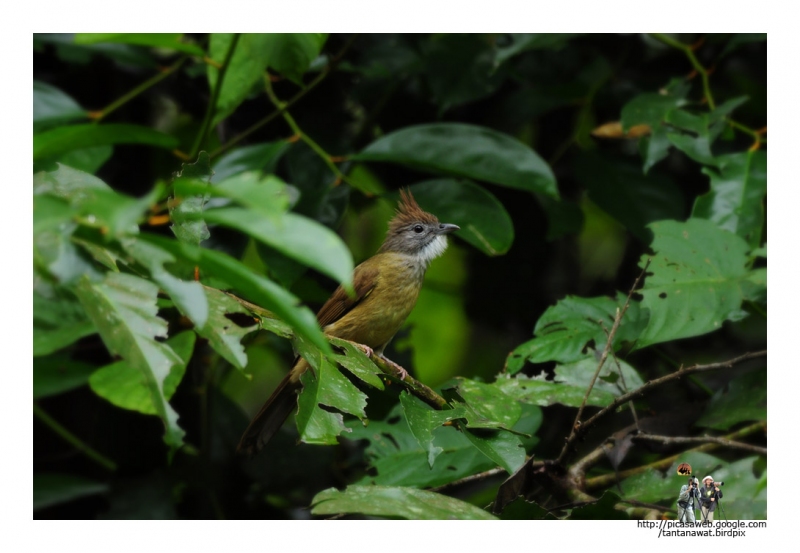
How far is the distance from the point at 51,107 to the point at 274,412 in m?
1.72

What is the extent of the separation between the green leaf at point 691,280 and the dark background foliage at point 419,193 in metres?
0.45

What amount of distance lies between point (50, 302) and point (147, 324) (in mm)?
1871

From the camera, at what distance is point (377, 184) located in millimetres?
4152

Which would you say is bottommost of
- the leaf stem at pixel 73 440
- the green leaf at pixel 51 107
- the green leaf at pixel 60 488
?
the green leaf at pixel 60 488

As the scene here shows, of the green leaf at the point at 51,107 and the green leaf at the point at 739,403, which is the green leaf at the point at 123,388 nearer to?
the green leaf at the point at 51,107

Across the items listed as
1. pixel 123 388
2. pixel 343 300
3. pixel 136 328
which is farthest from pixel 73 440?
pixel 136 328

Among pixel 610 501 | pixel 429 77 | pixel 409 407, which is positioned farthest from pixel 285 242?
pixel 429 77

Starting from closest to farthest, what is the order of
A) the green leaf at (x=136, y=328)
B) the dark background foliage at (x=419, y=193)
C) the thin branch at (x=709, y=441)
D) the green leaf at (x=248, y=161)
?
1. the green leaf at (x=136, y=328)
2. the thin branch at (x=709, y=441)
3. the green leaf at (x=248, y=161)
4. the dark background foliage at (x=419, y=193)

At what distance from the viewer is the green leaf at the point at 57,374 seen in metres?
3.30

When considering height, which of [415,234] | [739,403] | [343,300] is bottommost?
[739,403]

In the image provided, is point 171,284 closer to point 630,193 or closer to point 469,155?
point 469,155

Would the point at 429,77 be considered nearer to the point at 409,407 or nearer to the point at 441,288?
the point at 441,288

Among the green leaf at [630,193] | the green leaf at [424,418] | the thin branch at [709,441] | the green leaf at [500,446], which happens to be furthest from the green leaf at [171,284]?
the green leaf at [630,193]

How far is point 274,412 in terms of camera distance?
2859 mm
